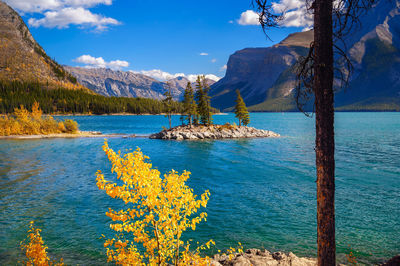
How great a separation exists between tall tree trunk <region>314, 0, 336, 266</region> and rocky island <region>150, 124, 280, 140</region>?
6316 centimetres

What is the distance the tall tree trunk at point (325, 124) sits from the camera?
5168 millimetres

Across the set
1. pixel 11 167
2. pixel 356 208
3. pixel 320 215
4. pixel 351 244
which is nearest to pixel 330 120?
pixel 320 215

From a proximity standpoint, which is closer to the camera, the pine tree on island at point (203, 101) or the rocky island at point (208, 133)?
the rocky island at point (208, 133)

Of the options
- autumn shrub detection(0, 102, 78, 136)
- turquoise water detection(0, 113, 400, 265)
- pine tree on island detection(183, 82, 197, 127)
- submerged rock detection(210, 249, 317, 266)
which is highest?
pine tree on island detection(183, 82, 197, 127)

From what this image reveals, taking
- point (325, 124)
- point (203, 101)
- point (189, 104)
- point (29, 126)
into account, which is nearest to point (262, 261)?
point (325, 124)

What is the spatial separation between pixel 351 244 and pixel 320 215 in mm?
9606

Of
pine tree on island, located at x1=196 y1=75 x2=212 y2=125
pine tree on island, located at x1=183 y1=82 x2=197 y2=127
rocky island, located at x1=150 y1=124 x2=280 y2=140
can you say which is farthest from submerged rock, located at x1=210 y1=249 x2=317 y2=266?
pine tree on island, located at x1=196 y1=75 x2=212 y2=125

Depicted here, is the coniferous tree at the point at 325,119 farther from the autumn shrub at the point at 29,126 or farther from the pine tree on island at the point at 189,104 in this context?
the autumn shrub at the point at 29,126

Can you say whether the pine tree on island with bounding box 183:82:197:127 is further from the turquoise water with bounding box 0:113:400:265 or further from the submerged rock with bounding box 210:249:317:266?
the submerged rock with bounding box 210:249:317:266

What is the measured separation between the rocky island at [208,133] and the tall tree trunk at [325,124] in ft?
207

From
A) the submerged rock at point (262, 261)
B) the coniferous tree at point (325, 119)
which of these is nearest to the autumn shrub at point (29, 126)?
the submerged rock at point (262, 261)

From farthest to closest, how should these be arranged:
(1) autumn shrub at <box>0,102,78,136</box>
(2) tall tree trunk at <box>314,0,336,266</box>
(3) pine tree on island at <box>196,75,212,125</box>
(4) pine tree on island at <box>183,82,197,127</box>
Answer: (3) pine tree on island at <box>196,75,212,125</box> → (4) pine tree on island at <box>183,82,197,127</box> → (1) autumn shrub at <box>0,102,78,136</box> → (2) tall tree trunk at <box>314,0,336,266</box>

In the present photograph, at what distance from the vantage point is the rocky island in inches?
2746

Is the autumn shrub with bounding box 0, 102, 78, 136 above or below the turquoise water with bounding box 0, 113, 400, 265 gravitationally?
above
